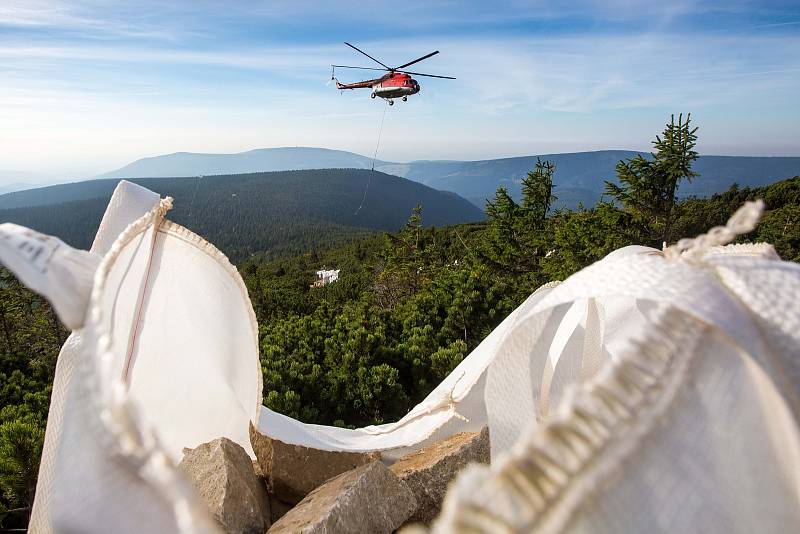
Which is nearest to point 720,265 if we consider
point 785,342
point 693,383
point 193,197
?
point 785,342

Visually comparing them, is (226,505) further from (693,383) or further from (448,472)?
(693,383)

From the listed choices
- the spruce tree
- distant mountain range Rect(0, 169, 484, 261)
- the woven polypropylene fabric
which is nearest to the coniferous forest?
the spruce tree

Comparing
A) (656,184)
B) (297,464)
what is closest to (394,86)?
(656,184)

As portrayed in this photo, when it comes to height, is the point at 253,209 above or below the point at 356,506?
below

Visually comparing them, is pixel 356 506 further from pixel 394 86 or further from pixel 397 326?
pixel 394 86

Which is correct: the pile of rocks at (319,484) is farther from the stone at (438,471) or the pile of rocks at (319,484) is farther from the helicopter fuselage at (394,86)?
the helicopter fuselage at (394,86)

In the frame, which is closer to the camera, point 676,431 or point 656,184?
point 676,431

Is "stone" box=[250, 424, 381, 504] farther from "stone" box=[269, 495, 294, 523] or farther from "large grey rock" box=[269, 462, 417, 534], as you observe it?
"large grey rock" box=[269, 462, 417, 534]
